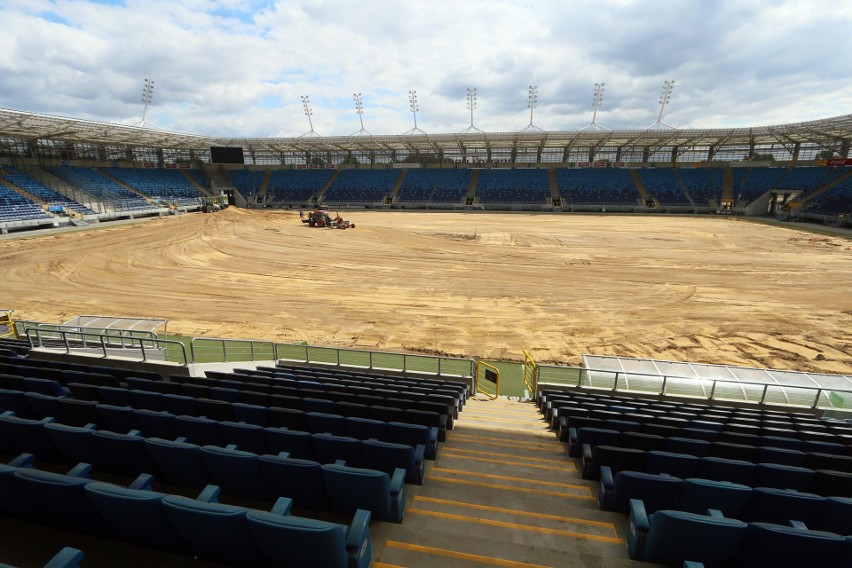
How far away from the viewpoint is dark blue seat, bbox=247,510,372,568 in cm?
288

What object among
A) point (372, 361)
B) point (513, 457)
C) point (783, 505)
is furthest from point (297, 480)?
point (372, 361)

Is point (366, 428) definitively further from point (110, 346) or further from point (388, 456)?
point (110, 346)

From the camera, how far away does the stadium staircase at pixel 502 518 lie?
152 inches

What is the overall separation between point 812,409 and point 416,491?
33.4 feet

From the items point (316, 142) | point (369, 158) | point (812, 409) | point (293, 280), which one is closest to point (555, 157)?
point (369, 158)

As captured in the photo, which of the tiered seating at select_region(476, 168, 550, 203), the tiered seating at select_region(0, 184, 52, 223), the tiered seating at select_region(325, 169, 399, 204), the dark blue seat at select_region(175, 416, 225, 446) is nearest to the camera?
the dark blue seat at select_region(175, 416, 225, 446)

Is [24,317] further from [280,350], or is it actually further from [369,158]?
[369,158]

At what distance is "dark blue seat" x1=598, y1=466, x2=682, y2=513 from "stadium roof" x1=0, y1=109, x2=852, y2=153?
178ft

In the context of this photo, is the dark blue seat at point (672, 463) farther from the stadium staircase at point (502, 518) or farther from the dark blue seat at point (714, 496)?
the stadium staircase at point (502, 518)

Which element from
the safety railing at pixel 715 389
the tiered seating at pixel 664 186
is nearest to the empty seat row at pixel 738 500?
the safety railing at pixel 715 389

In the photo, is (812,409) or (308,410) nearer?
(308,410)

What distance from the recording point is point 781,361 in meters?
14.4

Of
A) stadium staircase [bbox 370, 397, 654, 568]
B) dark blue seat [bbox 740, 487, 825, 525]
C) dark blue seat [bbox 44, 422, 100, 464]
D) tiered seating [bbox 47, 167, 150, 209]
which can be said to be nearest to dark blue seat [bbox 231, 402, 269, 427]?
dark blue seat [bbox 44, 422, 100, 464]

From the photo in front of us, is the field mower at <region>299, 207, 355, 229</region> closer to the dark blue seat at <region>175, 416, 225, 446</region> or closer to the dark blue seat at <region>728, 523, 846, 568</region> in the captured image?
the dark blue seat at <region>175, 416, 225, 446</region>
